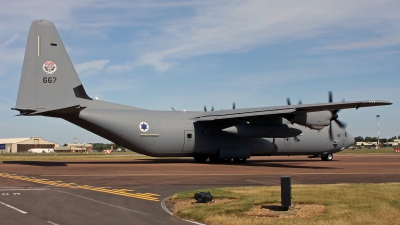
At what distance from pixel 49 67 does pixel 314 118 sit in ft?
65.0

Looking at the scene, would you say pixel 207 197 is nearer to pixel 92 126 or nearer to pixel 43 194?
pixel 43 194

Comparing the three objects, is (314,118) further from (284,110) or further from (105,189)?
(105,189)

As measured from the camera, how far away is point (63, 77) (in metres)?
30.1

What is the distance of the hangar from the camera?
13125 centimetres

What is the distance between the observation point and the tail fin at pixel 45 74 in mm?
28625

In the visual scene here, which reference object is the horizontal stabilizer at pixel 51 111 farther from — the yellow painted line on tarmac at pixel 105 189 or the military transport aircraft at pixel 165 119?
the yellow painted line on tarmac at pixel 105 189

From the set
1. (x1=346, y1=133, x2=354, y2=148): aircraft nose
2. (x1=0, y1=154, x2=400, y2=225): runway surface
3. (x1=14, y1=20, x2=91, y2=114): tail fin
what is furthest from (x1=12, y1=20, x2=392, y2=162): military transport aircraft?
(x1=0, y1=154, x2=400, y2=225): runway surface

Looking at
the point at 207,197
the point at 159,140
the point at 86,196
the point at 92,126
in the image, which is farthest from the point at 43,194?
the point at 159,140

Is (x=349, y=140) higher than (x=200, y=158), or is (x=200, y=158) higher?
(x=349, y=140)

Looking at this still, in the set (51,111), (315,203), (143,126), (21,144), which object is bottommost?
(315,203)

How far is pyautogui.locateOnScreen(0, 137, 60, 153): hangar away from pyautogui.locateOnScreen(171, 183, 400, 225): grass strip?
12513 cm

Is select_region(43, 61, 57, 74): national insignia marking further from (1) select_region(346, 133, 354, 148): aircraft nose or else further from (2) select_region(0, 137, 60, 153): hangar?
(2) select_region(0, 137, 60, 153): hangar

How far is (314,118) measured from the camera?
3259 centimetres

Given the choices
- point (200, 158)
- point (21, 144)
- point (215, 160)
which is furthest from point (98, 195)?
point (21, 144)
